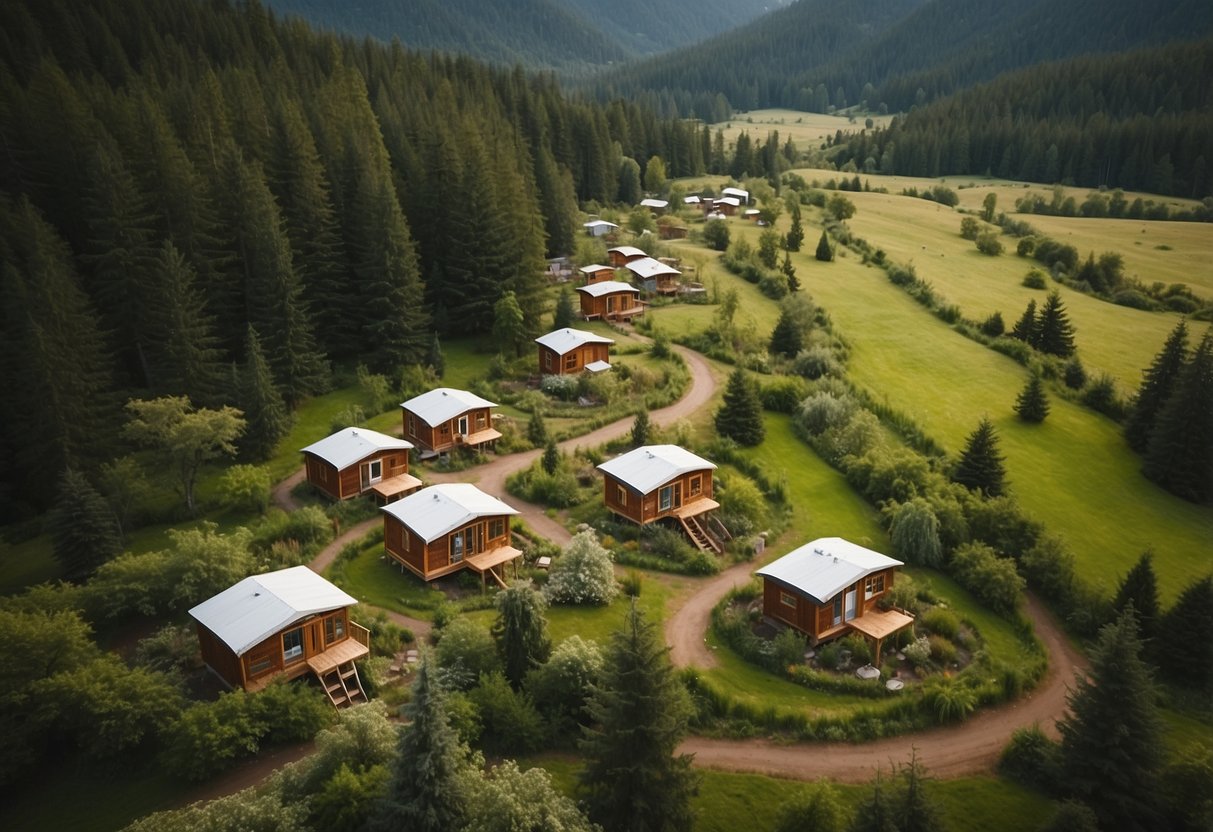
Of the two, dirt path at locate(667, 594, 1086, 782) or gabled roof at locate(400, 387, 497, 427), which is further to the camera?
gabled roof at locate(400, 387, 497, 427)

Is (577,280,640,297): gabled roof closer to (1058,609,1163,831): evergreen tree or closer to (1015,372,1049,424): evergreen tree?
(1015,372,1049,424): evergreen tree

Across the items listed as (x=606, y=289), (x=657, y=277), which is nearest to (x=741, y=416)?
(x=606, y=289)

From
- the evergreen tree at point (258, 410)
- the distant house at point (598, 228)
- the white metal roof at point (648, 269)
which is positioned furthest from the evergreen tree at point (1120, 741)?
the distant house at point (598, 228)

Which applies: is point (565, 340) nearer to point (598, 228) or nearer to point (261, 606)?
point (261, 606)

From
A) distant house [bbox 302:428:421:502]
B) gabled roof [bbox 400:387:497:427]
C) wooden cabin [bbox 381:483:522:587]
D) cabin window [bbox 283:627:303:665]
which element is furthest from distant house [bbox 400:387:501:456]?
cabin window [bbox 283:627:303:665]

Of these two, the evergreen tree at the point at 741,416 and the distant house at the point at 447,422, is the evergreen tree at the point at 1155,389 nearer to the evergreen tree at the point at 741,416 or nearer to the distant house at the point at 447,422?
the evergreen tree at the point at 741,416

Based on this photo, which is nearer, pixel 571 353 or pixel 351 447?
pixel 351 447
